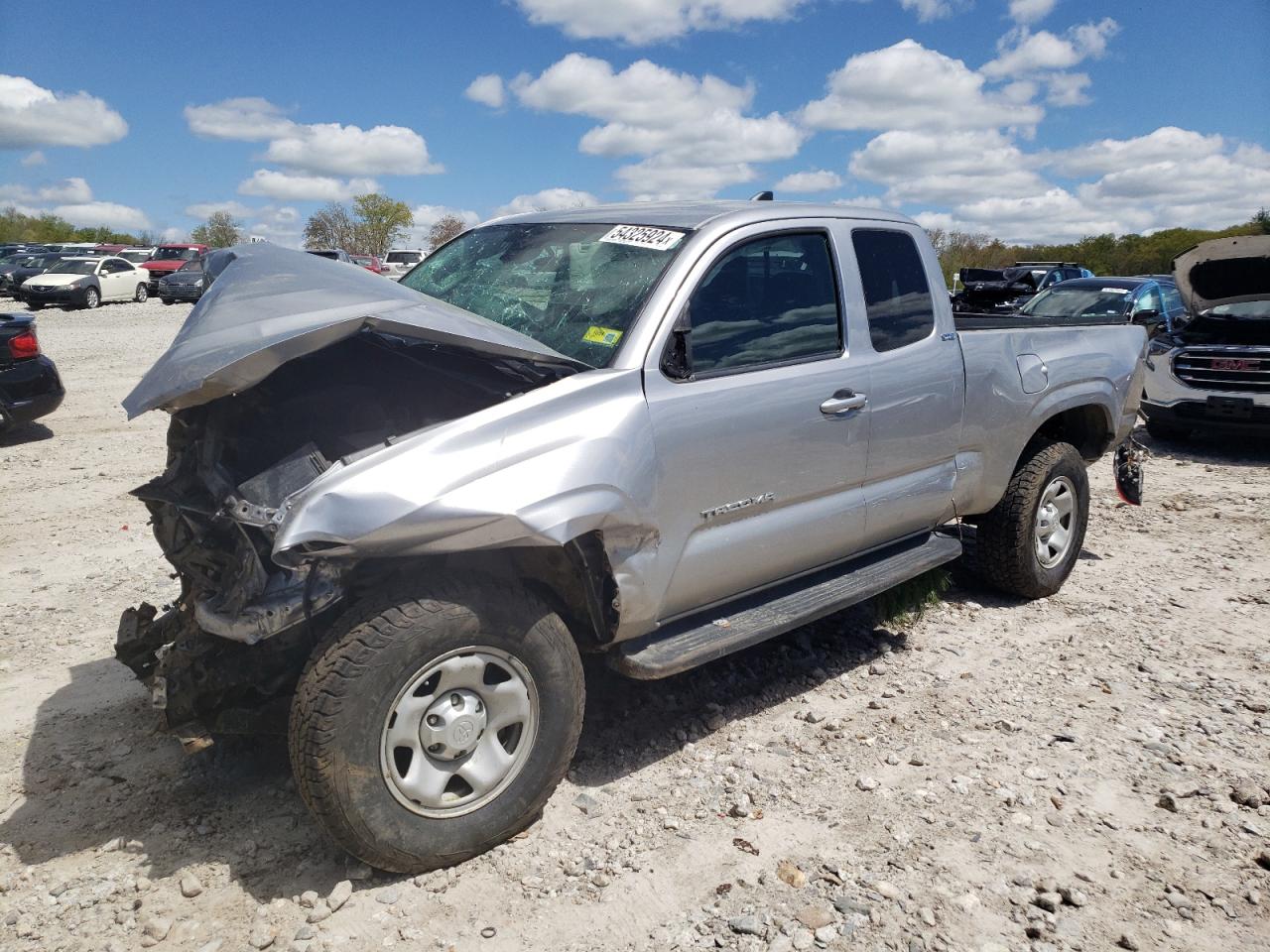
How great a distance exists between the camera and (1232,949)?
2.59 m

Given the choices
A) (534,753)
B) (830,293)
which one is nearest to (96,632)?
(534,753)

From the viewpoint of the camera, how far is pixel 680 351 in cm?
329

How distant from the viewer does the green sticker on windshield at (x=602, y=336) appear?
325 cm

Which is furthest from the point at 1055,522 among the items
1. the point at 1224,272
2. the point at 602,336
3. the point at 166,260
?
the point at 166,260

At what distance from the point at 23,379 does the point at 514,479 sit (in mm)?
8356

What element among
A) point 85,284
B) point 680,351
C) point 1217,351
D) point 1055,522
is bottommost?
point 1055,522

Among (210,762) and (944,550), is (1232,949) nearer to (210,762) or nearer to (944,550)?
(944,550)

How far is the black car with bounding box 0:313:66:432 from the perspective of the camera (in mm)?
8797

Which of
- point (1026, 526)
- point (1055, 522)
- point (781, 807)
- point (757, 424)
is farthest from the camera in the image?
point (1055, 522)

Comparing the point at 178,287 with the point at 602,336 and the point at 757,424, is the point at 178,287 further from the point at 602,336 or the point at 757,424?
the point at 757,424

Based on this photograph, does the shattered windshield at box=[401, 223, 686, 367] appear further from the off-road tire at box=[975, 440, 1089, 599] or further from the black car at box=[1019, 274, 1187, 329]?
the black car at box=[1019, 274, 1187, 329]

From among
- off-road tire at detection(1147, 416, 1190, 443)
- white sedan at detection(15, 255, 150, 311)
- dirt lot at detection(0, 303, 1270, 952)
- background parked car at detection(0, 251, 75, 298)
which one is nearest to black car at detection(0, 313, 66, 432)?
dirt lot at detection(0, 303, 1270, 952)

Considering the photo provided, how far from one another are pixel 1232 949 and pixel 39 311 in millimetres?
29142

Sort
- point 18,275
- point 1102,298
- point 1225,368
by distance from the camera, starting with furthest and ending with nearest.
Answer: point 18,275
point 1102,298
point 1225,368
